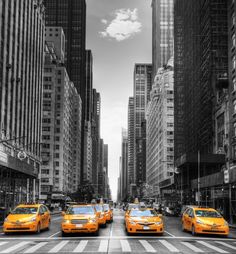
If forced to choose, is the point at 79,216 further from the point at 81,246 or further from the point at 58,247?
the point at 58,247

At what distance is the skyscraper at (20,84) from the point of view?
6650 cm

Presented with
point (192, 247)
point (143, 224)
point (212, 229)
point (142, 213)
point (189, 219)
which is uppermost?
point (142, 213)

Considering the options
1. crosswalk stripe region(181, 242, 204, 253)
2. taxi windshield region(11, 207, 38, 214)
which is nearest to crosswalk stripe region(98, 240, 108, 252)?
crosswalk stripe region(181, 242, 204, 253)

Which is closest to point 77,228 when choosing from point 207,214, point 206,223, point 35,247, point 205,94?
point 35,247

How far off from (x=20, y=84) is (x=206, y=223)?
59.3 meters

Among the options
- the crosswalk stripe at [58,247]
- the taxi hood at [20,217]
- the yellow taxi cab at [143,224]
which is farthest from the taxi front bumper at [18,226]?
the yellow taxi cab at [143,224]

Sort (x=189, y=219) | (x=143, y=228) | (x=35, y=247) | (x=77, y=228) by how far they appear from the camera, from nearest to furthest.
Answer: (x=35, y=247) → (x=77, y=228) → (x=143, y=228) → (x=189, y=219)

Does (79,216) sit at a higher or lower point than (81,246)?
higher

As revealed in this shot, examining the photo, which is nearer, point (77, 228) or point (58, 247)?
point (58, 247)

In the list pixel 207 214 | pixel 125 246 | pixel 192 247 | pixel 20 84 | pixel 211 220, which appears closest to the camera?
pixel 125 246

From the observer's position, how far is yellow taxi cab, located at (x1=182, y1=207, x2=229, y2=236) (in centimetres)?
2198

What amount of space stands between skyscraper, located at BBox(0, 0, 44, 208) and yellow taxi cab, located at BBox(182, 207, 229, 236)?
32435mm

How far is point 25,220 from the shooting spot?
73.0 ft

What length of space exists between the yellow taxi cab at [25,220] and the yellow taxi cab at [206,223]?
8.01 m
